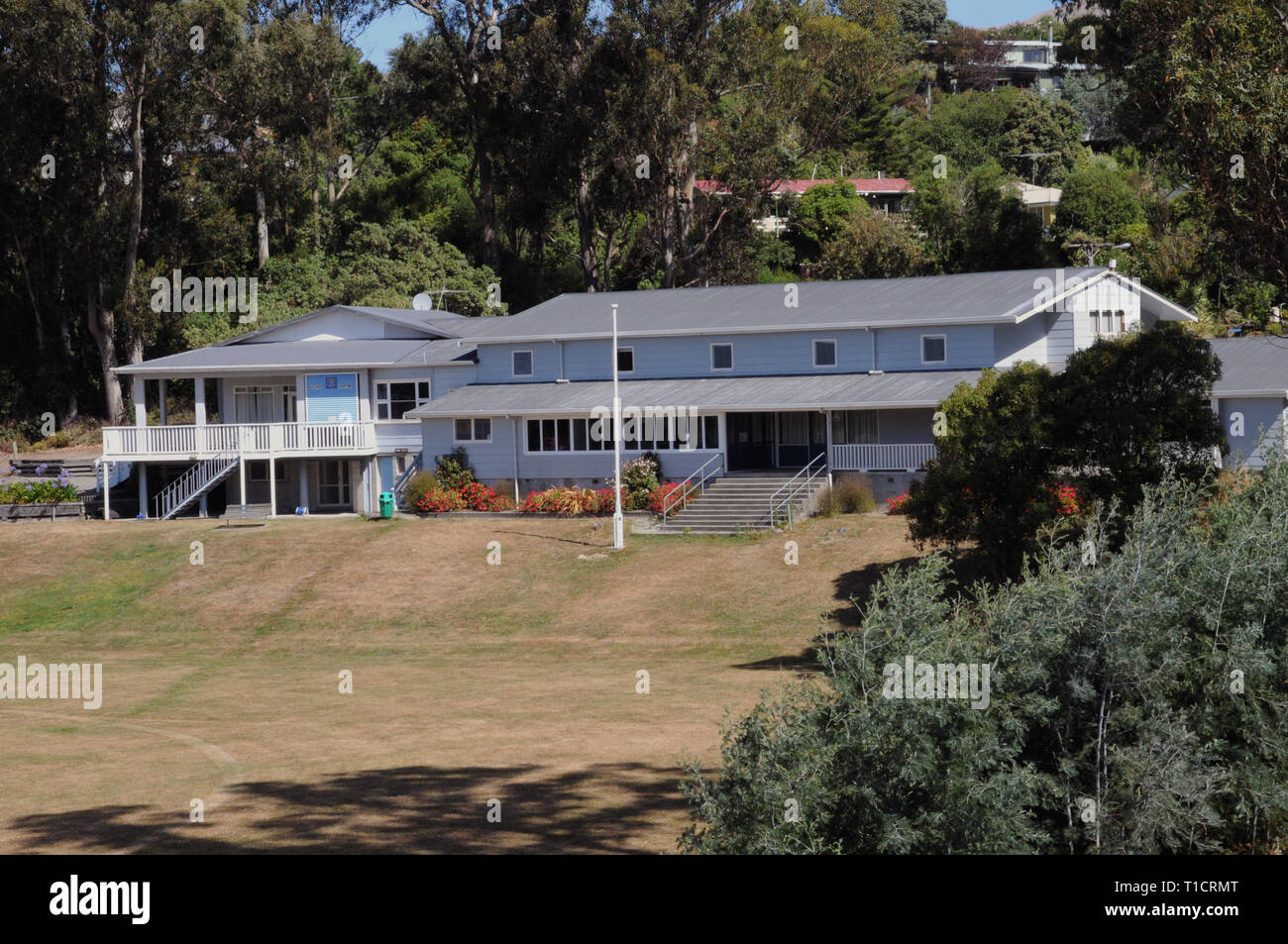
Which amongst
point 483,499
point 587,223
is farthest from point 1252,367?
point 587,223

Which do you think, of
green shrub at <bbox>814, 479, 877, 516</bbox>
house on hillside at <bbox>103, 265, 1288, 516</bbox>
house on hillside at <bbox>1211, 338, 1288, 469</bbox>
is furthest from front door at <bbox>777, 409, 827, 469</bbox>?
house on hillside at <bbox>1211, 338, 1288, 469</bbox>

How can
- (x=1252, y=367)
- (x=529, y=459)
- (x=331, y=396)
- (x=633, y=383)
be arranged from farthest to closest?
(x=331, y=396)
(x=633, y=383)
(x=529, y=459)
(x=1252, y=367)

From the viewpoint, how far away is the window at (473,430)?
165ft

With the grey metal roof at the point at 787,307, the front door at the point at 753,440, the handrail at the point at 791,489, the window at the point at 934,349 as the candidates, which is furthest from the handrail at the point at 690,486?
the window at the point at 934,349

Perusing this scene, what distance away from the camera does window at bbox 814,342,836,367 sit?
48656 mm

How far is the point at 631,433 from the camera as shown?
157 feet

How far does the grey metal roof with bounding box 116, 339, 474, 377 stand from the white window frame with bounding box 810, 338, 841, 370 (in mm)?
12777

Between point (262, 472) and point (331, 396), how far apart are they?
3.81 metres

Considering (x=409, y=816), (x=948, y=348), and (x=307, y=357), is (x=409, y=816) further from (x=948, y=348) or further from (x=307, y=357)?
(x=307, y=357)

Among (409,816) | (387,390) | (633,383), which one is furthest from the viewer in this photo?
(387,390)

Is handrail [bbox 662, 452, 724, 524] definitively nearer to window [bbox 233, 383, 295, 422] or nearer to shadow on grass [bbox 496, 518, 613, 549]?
shadow on grass [bbox 496, 518, 613, 549]

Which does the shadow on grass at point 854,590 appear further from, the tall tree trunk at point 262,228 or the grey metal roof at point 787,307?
the tall tree trunk at point 262,228

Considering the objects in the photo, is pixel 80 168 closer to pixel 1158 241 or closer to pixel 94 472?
pixel 94 472
